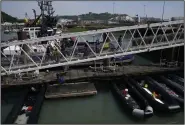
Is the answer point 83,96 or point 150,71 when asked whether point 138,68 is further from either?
point 83,96

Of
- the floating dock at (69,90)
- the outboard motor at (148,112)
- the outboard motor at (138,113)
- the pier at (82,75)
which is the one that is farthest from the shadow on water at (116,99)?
the floating dock at (69,90)

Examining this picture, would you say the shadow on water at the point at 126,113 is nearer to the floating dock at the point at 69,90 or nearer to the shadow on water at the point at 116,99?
the shadow on water at the point at 116,99

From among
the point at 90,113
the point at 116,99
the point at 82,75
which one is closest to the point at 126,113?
the point at 116,99

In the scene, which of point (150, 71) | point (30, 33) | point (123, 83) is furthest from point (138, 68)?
point (30, 33)

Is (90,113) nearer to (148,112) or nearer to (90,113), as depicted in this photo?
(90,113)

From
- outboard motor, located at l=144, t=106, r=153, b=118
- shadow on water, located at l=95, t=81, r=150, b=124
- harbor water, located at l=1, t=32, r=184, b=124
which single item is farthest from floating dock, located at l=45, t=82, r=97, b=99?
outboard motor, located at l=144, t=106, r=153, b=118
